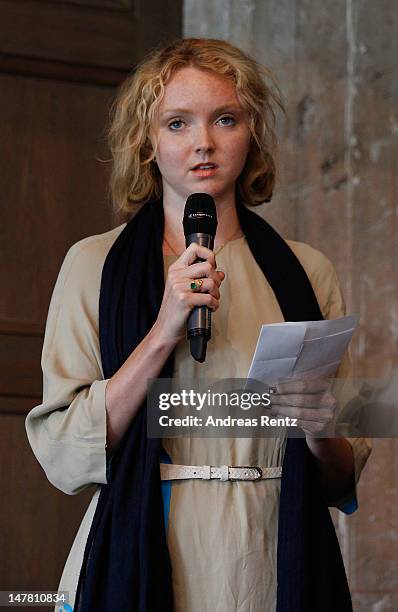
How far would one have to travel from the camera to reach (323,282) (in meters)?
2.31

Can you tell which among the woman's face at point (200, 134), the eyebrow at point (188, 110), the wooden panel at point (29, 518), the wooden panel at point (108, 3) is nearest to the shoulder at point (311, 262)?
the woman's face at point (200, 134)

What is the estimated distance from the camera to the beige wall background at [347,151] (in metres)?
3.37

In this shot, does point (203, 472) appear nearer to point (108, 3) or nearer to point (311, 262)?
point (311, 262)

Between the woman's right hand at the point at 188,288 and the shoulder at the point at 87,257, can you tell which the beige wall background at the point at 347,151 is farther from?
the woman's right hand at the point at 188,288

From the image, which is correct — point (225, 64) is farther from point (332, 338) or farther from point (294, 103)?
point (294, 103)

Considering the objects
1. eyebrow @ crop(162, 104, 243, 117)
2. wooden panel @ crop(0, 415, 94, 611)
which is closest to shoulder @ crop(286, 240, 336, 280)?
eyebrow @ crop(162, 104, 243, 117)

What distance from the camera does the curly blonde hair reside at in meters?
2.22

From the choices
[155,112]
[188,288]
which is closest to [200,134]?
[155,112]

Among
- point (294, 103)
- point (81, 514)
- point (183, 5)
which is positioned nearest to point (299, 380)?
point (81, 514)

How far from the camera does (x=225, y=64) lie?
7.32 feet

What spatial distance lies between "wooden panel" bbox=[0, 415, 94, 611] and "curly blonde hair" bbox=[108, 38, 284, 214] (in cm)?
111

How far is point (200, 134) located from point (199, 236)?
0.30m

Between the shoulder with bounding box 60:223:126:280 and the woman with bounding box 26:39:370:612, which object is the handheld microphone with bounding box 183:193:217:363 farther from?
the shoulder with bounding box 60:223:126:280

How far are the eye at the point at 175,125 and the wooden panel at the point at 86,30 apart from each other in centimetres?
139
